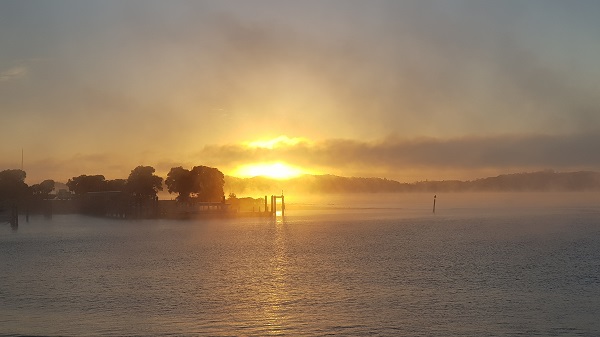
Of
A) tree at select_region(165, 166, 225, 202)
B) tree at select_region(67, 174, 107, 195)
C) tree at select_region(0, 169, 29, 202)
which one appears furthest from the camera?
tree at select_region(67, 174, 107, 195)

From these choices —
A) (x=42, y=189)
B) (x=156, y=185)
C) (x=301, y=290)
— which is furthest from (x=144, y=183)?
(x=301, y=290)

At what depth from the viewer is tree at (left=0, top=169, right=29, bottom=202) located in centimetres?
12570

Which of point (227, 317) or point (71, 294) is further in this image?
point (71, 294)

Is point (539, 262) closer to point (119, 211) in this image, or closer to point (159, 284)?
point (159, 284)

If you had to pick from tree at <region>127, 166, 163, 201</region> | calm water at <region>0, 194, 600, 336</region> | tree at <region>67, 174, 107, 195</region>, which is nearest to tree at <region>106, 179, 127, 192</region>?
tree at <region>67, 174, 107, 195</region>

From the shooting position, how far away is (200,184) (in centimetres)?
13100

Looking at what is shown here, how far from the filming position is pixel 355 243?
211ft

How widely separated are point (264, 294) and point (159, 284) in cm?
664

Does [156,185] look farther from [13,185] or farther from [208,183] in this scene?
[13,185]

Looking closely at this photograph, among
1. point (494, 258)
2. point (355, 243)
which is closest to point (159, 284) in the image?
point (494, 258)

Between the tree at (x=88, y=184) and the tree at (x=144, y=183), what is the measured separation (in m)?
21.3

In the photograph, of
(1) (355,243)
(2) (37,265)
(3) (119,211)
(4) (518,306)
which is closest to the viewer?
(4) (518,306)

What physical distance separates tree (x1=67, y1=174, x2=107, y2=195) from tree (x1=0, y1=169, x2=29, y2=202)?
19212 millimetres

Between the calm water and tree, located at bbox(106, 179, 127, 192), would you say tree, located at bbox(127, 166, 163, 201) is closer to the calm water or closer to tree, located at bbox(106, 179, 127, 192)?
tree, located at bbox(106, 179, 127, 192)
